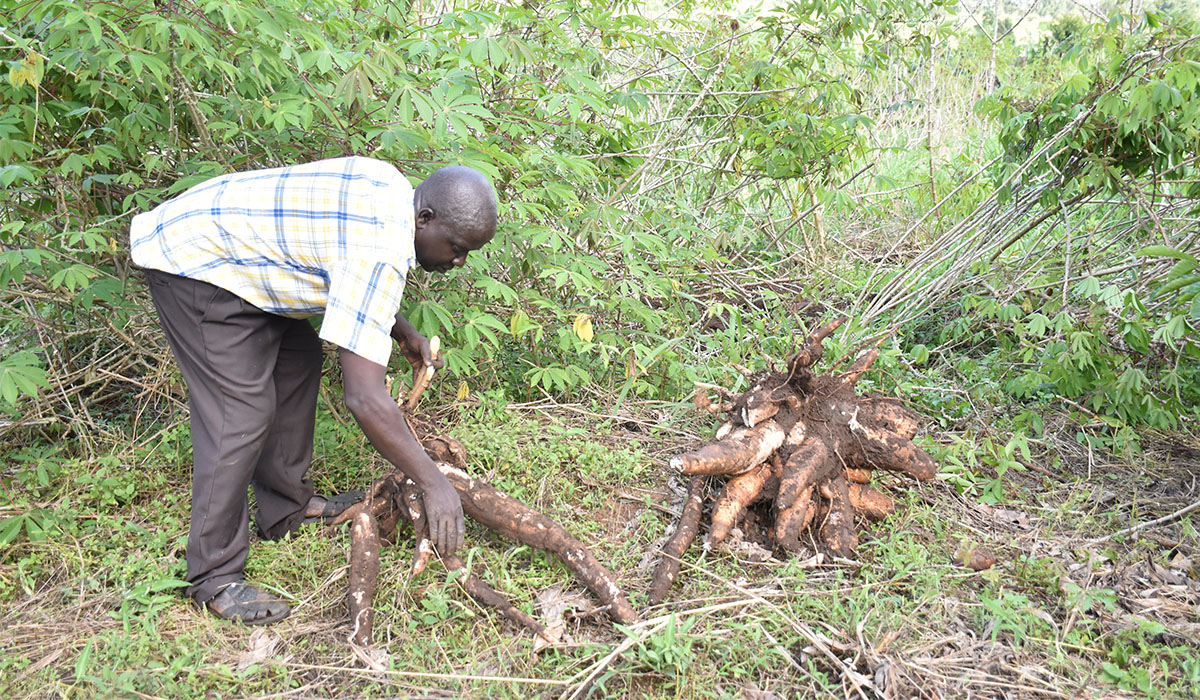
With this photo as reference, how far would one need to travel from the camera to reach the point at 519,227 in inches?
119

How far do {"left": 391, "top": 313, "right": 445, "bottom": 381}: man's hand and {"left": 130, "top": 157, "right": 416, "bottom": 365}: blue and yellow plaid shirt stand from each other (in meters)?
0.37

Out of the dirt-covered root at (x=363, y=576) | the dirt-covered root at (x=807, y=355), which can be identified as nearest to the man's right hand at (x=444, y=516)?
the dirt-covered root at (x=363, y=576)

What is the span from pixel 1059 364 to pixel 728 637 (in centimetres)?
209

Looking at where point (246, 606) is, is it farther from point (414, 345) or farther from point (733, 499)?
point (733, 499)

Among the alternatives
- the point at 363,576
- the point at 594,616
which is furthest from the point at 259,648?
the point at 594,616

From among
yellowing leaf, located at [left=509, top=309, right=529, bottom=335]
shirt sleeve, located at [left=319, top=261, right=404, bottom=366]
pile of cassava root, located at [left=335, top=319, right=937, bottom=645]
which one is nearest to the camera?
shirt sleeve, located at [left=319, top=261, right=404, bottom=366]

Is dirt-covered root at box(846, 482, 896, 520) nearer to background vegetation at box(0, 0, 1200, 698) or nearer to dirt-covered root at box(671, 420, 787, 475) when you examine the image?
background vegetation at box(0, 0, 1200, 698)

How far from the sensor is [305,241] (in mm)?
2090

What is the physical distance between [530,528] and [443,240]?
0.95 metres

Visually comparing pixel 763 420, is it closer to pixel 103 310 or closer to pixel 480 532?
pixel 480 532

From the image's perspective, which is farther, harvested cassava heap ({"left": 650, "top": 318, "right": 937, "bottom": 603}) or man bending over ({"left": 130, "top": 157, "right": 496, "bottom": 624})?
harvested cassava heap ({"left": 650, "top": 318, "right": 937, "bottom": 603})

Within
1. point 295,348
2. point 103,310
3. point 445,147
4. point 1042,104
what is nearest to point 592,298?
point 445,147

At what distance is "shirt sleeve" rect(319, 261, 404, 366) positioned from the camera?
6.33 feet

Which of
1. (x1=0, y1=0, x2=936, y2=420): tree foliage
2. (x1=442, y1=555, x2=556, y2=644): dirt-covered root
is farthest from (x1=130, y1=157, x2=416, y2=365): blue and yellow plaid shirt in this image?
(x1=442, y1=555, x2=556, y2=644): dirt-covered root
